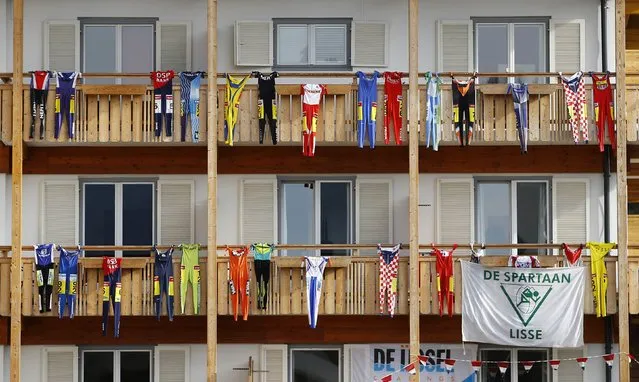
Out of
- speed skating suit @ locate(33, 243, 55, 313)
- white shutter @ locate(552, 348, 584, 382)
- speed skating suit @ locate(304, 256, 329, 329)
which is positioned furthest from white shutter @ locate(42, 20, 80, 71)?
white shutter @ locate(552, 348, 584, 382)

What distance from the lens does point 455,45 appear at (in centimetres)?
2481

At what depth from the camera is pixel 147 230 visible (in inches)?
976

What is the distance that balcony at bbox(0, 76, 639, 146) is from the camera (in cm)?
2345

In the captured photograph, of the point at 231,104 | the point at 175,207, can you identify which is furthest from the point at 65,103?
the point at 231,104

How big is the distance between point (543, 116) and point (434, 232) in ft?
10.9

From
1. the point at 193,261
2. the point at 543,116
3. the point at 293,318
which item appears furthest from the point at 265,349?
the point at 543,116

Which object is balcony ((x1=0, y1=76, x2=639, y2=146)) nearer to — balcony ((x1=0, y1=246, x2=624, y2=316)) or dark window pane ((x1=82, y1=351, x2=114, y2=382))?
balcony ((x1=0, y1=246, x2=624, y2=316))

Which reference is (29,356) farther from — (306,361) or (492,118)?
(492,118)

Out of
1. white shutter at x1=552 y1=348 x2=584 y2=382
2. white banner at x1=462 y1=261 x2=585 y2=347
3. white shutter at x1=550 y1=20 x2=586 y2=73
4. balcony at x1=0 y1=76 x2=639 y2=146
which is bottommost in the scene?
white shutter at x1=552 y1=348 x2=584 y2=382

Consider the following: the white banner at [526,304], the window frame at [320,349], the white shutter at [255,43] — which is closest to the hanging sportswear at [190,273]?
the window frame at [320,349]

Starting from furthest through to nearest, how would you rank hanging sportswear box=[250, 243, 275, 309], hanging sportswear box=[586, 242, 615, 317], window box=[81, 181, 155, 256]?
window box=[81, 181, 155, 256] < hanging sportswear box=[250, 243, 275, 309] < hanging sportswear box=[586, 242, 615, 317]

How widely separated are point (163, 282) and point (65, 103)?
4069 millimetres

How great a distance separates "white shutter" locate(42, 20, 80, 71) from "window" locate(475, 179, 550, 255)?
8995 mm

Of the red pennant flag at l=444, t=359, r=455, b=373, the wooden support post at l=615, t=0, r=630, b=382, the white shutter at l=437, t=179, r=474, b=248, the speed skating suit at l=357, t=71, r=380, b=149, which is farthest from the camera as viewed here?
the white shutter at l=437, t=179, r=474, b=248
